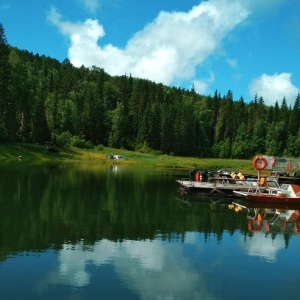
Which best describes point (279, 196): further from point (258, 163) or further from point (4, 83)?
point (4, 83)

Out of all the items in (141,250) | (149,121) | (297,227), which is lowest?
(141,250)

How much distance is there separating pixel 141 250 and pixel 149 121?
4937 inches

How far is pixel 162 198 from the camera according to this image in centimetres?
4300

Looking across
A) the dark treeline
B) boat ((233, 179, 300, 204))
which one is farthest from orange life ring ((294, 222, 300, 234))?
the dark treeline

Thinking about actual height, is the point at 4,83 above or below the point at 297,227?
above

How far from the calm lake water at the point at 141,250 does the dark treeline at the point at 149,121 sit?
80.4 m

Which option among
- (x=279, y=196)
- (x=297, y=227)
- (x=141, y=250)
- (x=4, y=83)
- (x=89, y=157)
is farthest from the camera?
(x=89, y=157)

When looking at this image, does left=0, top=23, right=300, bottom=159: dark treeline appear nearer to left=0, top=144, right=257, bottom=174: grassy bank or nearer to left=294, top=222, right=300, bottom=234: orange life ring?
left=0, top=144, right=257, bottom=174: grassy bank

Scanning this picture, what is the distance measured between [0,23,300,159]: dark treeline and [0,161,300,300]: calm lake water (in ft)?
264

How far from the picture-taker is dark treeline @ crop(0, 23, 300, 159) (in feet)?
454

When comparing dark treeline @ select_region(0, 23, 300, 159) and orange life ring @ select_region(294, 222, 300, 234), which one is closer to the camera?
orange life ring @ select_region(294, 222, 300, 234)

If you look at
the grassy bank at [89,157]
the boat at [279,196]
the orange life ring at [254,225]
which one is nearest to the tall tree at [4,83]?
the grassy bank at [89,157]

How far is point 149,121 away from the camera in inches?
Answer: 5748

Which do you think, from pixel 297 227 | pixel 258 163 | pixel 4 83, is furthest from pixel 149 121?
pixel 297 227
